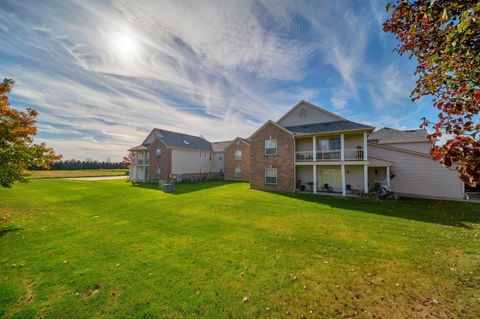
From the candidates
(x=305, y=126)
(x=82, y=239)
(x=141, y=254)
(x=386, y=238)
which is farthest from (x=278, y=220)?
(x=305, y=126)

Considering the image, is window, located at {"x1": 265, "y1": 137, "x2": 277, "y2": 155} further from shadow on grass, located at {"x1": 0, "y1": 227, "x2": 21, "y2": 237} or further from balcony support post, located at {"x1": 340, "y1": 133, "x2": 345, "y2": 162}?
shadow on grass, located at {"x1": 0, "y1": 227, "x2": 21, "y2": 237}

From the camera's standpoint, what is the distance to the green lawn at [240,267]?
361 centimetres

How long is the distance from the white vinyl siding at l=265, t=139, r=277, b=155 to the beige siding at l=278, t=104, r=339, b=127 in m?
3.46

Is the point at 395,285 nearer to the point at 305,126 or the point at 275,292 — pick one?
the point at 275,292

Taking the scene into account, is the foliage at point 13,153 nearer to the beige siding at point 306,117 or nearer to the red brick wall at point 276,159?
the red brick wall at point 276,159

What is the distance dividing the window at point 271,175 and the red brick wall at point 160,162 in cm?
1518

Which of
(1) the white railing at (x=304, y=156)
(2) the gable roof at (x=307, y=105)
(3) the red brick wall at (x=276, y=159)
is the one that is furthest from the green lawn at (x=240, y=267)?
(2) the gable roof at (x=307, y=105)

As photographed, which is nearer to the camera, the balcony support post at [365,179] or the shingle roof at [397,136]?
the balcony support post at [365,179]

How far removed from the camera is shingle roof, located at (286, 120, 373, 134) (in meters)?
16.3

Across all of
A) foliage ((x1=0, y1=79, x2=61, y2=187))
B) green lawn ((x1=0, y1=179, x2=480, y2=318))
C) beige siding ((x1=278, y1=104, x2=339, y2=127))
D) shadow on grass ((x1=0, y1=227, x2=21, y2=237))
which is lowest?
shadow on grass ((x1=0, y1=227, x2=21, y2=237))

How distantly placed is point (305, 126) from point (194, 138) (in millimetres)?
22488

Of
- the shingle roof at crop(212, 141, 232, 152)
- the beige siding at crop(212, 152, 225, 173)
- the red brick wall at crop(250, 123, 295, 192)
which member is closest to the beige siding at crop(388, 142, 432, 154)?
the red brick wall at crop(250, 123, 295, 192)

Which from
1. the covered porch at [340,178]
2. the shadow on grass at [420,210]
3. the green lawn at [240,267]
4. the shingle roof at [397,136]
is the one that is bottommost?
the green lawn at [240,267]

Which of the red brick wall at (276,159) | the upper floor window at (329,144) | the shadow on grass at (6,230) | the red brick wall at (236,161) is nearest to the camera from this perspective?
the shadow on grass at (6,230)
